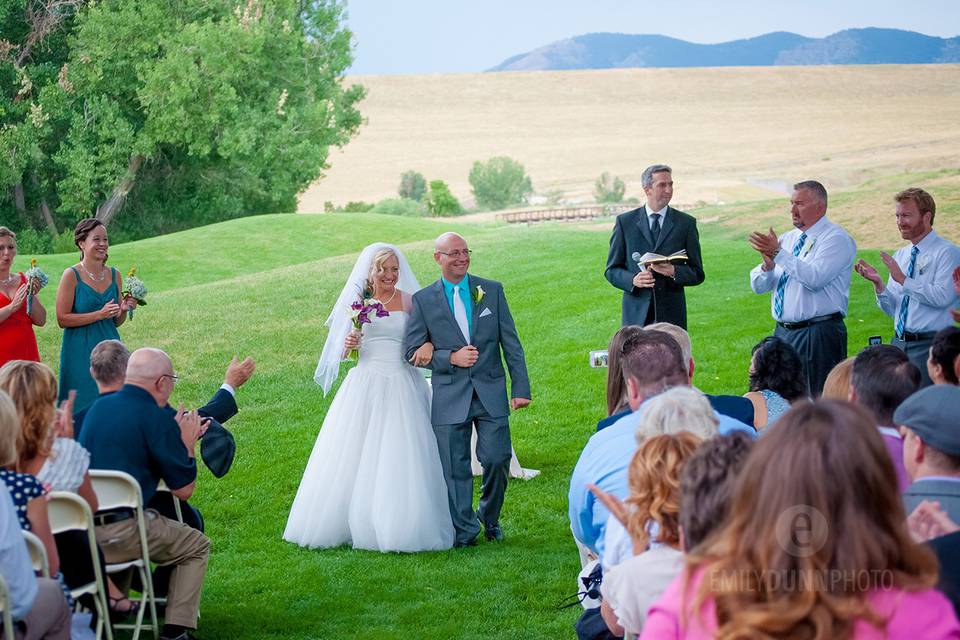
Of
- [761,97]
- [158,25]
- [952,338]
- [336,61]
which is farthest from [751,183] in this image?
[952,338]

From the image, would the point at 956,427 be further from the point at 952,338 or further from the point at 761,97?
A: the point at 761,97

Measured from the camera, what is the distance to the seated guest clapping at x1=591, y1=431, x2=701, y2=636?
3354 millimetres

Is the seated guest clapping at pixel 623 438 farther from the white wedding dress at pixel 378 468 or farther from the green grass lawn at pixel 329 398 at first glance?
the white wedding dress at pixel 378 468

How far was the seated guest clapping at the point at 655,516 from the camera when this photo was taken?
3.35 metres

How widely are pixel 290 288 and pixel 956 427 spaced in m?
19.3

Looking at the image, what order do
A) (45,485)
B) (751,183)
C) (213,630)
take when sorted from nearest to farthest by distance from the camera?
1. (45,485)
2. (213,630)
3. (751,183)

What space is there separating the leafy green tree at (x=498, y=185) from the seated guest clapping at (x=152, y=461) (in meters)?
54.0

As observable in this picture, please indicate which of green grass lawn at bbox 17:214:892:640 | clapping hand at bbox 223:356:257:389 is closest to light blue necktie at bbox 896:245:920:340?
green grass lawn at bbox 17:214:892:640

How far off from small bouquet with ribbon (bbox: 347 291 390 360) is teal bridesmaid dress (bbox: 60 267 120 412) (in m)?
2.21

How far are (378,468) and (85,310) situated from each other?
2855mm

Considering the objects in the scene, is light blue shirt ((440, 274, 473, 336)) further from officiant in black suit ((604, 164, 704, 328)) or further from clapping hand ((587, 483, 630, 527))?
clapping hand ((587, 483, 630, 527))

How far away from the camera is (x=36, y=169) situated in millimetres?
39000

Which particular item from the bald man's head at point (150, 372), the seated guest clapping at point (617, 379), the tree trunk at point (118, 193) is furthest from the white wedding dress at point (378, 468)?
the tree trunk at point (118, 193)

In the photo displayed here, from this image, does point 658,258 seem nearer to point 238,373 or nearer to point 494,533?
point 494,533
